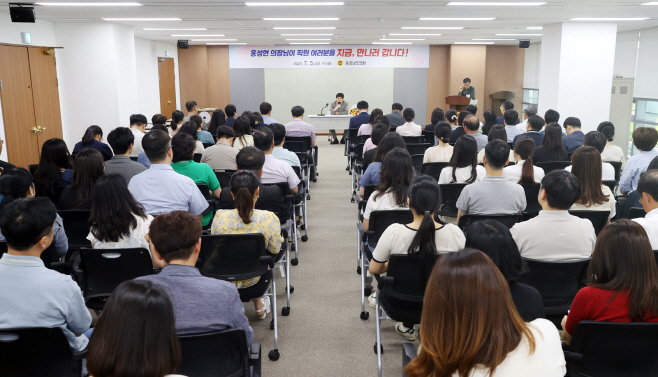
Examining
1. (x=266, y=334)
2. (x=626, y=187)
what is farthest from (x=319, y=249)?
(x=626, y=187)

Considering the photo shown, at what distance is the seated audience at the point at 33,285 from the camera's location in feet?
7.40

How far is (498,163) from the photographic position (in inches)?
162

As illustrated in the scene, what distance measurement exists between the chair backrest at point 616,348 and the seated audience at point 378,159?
3023 millimetres

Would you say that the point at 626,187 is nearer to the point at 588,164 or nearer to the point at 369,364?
the point at 588,164

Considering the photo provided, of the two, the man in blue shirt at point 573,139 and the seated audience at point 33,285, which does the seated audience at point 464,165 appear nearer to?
the man in blue shirt at point 573,139

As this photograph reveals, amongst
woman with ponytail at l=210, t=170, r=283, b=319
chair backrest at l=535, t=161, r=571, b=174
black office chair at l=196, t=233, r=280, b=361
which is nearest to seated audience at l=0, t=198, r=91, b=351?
black office chair at l=196, t=233, r=280, b=361

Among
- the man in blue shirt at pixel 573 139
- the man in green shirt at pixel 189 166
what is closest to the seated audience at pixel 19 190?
the man in green shirt at pixel 189 166

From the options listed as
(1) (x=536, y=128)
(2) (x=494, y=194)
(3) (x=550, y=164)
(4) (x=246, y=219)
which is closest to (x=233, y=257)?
(4) (x=246, y=219)

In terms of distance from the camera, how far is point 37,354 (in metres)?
2.21

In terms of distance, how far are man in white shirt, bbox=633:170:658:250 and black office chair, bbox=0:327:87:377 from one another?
Result: 123 inches

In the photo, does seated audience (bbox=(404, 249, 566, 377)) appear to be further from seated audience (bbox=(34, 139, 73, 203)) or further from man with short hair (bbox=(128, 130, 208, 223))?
seated audience (bbox=(34, 139, 73, 203))

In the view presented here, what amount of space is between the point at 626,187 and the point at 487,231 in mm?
3935

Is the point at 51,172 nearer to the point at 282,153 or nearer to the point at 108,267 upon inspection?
the point at 108,267

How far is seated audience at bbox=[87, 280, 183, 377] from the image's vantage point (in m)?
1.36
